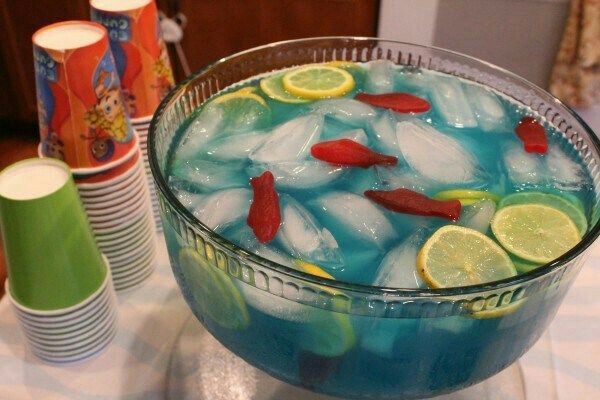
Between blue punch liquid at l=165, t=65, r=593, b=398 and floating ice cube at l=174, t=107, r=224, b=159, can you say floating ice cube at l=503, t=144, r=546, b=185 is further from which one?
floating ice cube at l=174, t=107, r=224, b=159

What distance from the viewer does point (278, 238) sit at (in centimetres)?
65

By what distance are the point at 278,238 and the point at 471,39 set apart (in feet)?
6.21

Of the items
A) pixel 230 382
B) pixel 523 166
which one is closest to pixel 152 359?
pixel 230 382

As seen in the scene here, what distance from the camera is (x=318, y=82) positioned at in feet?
3.06

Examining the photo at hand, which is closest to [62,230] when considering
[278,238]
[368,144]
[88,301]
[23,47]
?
[88,301]

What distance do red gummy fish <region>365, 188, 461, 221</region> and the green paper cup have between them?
0.37m

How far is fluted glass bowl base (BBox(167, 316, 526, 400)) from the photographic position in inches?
32.2

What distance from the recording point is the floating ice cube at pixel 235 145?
2.56 ft

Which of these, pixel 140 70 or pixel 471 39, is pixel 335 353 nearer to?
pixel 140 70

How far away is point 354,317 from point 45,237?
0.41 metres

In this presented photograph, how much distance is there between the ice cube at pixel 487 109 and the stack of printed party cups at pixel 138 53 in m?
0.47

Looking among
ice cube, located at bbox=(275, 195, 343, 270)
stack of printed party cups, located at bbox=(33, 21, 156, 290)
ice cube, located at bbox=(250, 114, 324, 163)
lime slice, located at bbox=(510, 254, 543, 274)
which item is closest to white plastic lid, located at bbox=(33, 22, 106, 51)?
stack of printed party cups, located at bbox=(33, 21, 156, 290)

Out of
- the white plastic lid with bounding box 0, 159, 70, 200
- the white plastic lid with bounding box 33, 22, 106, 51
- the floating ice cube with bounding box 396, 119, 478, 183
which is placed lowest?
the white plastic lid with bounding box 0, 159, 70, 200

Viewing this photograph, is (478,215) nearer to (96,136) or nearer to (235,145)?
(235,145)
